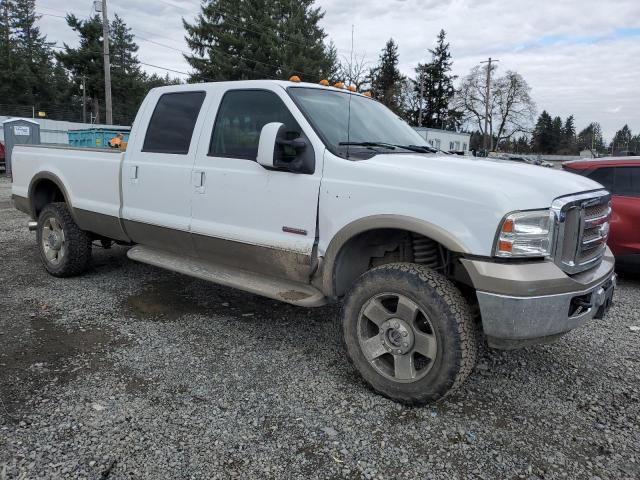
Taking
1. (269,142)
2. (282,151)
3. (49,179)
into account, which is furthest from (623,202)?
(49,179)

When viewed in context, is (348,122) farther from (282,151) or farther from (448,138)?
(448,138)

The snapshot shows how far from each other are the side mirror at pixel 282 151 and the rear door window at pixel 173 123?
45.0 inches

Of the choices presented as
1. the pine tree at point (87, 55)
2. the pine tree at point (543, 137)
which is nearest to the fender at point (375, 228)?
the pine tree at point (87, 55)

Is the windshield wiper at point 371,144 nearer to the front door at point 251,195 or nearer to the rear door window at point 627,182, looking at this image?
the front door at point 251,195

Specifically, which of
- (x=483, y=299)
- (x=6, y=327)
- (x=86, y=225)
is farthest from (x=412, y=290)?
(x=86, y=225)

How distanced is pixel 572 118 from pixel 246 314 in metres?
133

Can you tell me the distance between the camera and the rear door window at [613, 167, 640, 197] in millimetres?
6109

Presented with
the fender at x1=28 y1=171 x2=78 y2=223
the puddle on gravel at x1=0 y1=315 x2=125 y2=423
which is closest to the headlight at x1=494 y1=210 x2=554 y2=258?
the puddle on gravel at x1=0 y1=315 x2=125 y2=423

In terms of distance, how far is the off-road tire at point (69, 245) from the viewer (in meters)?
5.46

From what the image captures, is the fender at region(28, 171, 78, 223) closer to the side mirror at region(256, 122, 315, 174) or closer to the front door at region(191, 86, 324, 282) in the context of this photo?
the front door at region(191, 86, 324, 282)

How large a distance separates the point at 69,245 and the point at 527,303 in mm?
4709

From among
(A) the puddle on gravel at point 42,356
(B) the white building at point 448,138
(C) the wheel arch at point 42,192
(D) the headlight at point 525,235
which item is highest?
(B) the white building at point 448,138

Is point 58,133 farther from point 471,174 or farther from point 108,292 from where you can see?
point 471,174

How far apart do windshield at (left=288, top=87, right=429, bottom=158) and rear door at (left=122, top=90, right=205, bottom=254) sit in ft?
3.40
